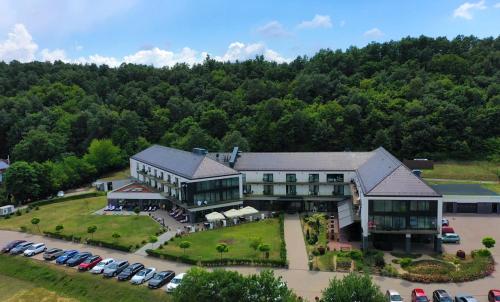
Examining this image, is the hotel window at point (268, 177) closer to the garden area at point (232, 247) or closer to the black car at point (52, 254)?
the garden area at point (232, 247)

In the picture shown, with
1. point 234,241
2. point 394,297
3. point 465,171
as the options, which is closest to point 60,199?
point 234,241

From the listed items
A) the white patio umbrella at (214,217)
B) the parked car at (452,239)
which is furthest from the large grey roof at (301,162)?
the parked car at (452,239)

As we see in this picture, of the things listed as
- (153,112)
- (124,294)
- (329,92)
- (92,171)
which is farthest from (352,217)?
(153,112)

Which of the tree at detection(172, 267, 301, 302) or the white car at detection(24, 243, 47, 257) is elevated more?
the tree at detection(172, 267, 301, 302)

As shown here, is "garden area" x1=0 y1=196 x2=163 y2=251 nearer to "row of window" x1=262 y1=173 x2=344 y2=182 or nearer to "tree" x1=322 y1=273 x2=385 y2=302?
"row of window" x1=262 y1=173 x2=344 y2=182

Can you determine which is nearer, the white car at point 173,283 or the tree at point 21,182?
the white car at point 173,283

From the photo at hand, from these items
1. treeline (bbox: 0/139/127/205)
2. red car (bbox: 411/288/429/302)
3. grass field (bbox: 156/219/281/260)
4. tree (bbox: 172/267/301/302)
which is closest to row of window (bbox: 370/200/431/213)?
grass field (bbox: 156/219/281/260)

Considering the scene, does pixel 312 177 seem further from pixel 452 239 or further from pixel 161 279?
pixel 161 279
